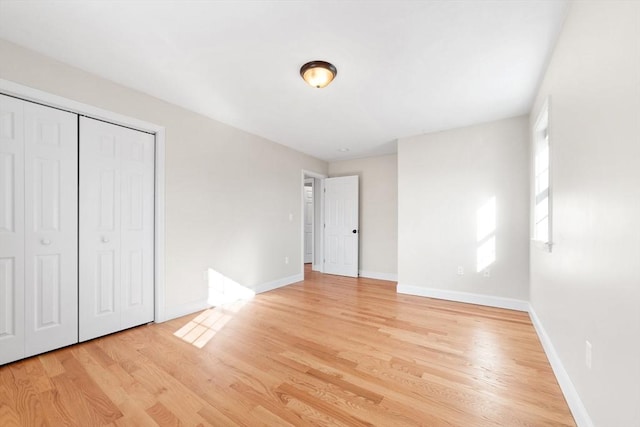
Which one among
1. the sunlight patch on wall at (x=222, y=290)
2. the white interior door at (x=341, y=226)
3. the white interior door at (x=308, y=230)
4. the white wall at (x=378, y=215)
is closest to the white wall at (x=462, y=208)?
the white wall at (x=378, y=215)

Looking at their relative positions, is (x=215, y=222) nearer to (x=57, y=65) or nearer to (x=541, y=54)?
(x=57, y=65)

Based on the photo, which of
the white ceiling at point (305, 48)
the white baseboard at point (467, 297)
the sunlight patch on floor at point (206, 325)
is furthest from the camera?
the white baseboard at point (467, 297)

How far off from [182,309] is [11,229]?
1.67 m

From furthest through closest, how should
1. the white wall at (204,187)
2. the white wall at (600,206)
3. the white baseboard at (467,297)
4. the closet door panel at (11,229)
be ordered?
the white baseboard at (467,297), the white wall at (204,187), the closet door panel at (11,229), the white wall at (600,206)

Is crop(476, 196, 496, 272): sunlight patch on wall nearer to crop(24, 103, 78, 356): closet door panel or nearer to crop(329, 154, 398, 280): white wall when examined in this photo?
crop(329, 154, 398, 280): white wall

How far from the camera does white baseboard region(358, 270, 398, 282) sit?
16.5ft

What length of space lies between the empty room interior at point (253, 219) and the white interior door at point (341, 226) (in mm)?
1503

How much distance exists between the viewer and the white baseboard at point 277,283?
4.09 m

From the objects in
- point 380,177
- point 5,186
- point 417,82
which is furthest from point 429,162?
point 5,186

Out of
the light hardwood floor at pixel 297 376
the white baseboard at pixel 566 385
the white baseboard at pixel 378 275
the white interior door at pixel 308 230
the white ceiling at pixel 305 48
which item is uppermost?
the white ceiling at pixel 305 48

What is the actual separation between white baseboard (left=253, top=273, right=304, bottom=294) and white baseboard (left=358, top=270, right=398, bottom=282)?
1.32m

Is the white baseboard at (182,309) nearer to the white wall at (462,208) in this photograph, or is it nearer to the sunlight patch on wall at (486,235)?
the white wall at (462,208)

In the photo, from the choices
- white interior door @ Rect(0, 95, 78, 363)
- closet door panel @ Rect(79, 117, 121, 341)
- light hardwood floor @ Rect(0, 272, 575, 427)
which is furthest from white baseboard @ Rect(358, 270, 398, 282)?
white interior door @ Rect(0, 95, 78, 363)

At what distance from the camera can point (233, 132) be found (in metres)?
3.75
